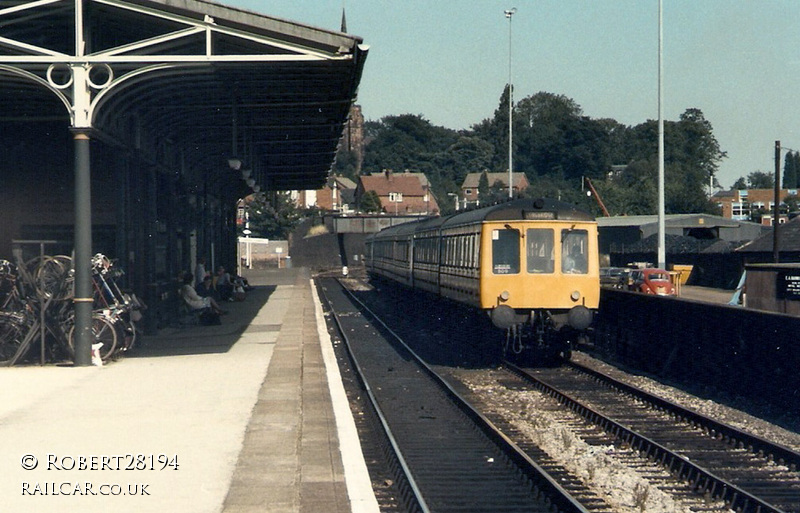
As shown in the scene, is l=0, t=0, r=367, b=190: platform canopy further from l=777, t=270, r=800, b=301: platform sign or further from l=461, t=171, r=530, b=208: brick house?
l=461, t=171, r=530, b=208: brick house

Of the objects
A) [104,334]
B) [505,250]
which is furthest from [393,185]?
[104,334]

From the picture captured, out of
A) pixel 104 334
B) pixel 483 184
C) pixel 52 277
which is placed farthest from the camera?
pixel 483 184

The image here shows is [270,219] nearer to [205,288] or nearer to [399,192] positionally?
[205,288]

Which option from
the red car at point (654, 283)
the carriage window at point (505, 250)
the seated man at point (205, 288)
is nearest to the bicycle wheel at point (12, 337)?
the carriage window at point (505, 250)

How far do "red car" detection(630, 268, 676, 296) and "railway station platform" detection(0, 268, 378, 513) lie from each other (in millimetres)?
21432

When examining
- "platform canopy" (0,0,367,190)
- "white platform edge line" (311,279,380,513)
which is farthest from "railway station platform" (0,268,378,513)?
"platform canopy" (0,0,367,190)

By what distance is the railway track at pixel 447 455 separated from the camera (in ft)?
29.0

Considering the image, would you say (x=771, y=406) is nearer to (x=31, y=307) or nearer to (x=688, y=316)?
(x=688, y=316)

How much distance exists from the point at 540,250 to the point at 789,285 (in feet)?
14.8

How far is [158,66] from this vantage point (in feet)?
51.4

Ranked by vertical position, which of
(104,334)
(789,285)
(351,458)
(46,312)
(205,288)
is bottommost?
(351,458)

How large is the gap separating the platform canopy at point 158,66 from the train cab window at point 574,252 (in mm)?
4347

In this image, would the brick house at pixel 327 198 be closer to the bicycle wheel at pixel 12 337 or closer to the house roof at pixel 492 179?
the house roof at pixel 492 179

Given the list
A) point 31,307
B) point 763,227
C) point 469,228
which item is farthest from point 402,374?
point 763,227
